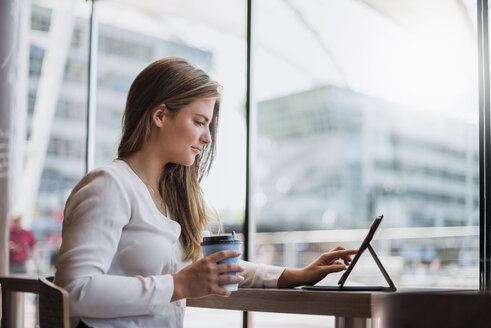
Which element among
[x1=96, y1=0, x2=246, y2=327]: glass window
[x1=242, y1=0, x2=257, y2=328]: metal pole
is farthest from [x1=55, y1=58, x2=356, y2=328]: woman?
[x1=96, y1=0, x2=246, y2=327]: glass window

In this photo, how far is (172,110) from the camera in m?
1.31

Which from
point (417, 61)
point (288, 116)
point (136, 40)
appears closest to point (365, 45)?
point (288, 116)

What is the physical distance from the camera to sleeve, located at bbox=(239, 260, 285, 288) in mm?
1478

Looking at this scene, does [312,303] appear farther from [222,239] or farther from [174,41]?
[174,41]

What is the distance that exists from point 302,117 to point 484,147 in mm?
11748

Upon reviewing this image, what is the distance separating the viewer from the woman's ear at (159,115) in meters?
1.31

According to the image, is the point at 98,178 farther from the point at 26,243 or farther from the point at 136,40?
the point at 136,40

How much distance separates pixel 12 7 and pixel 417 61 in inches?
309

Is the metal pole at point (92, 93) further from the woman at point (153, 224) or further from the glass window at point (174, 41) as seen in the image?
the woman at point (153, 224)

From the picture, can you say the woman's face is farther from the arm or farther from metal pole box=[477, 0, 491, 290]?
metal pole box=[477, 0, 491, 290]

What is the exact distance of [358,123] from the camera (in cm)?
1560

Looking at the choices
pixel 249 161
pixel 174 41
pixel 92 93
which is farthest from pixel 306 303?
pixel 174 41

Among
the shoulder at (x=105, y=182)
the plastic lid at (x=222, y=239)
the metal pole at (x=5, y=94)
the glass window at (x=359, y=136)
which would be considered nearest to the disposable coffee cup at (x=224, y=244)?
the plastic lid at (x=222, y=239)

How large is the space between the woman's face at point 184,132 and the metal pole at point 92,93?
2940 mm
